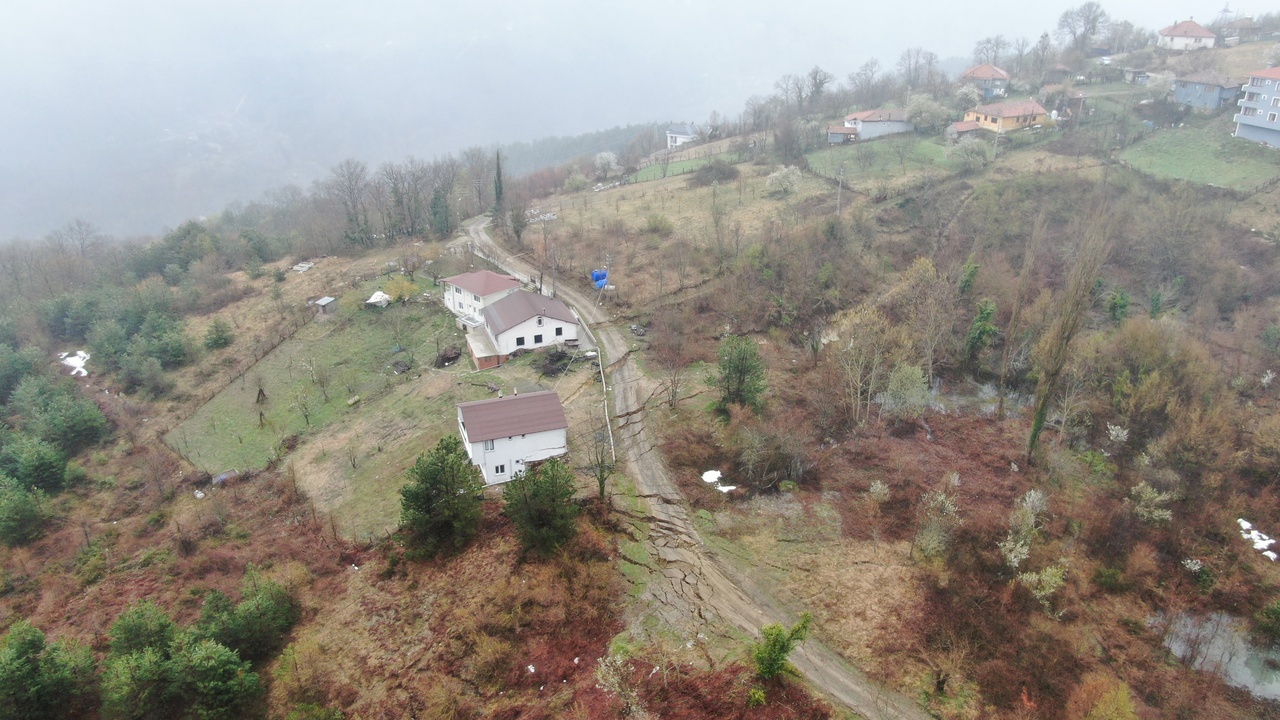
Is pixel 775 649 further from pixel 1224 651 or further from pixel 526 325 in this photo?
pixel 526 325

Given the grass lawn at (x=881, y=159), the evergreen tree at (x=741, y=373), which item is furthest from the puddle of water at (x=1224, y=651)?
the grass lawn at (x=881, y=159)

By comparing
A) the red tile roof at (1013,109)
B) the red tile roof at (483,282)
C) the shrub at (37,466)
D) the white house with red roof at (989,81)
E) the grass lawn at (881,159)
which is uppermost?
the white house with red roof at (989,81)

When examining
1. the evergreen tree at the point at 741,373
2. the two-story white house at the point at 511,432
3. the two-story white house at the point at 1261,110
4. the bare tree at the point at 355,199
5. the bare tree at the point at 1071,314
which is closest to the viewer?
the bare tree at the point at 1071,314

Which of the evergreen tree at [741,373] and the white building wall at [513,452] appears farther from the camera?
the evergreen tree at [741,373]

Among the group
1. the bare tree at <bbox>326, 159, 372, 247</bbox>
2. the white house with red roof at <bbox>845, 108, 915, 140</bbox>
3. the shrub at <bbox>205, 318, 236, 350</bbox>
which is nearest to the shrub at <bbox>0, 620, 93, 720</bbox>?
the shrub at <bbox>205, 318, 236, 350</bbox>

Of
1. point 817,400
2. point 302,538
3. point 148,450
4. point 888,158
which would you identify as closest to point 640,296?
point 817,400

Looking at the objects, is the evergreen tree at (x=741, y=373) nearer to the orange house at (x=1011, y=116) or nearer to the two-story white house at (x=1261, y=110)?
the orange house at (x=1011, y=116)

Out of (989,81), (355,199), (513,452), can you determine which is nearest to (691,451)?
(513,452)

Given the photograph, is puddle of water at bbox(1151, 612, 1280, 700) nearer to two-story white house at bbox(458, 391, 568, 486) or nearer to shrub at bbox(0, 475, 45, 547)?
two-story white house at bbox(458, 391, 568, 486)
